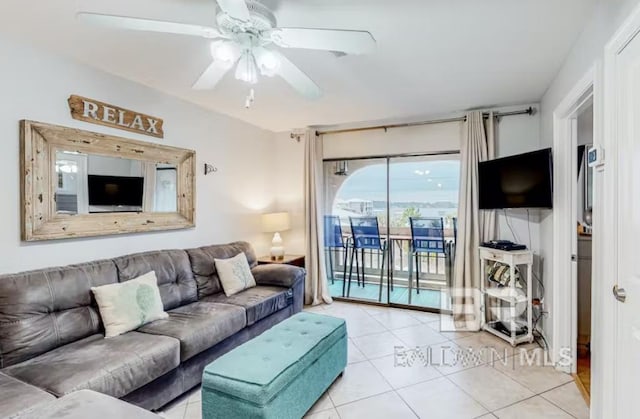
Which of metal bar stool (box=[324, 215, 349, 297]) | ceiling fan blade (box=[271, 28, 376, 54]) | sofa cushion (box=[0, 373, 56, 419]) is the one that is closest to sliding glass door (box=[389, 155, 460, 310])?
metal bar stool (box=[324, 215, 349, 297])

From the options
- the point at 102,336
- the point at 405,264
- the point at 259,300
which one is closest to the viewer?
the point at 102,336

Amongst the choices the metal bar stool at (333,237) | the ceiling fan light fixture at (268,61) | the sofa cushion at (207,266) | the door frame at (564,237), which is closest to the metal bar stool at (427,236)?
the metal bar stool at (333,237)

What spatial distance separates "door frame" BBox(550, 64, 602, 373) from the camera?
261 cm

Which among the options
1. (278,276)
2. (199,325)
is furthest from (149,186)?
(278,276)

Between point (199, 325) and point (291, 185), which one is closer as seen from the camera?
point (199, 325)

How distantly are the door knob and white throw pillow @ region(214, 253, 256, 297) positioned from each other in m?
2.83

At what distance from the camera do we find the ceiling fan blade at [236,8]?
4.37 feet

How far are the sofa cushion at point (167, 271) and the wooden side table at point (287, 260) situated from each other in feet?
3.88

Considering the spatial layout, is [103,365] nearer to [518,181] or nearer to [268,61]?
[268,61]

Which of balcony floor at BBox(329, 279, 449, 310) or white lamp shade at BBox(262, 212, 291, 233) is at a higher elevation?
white lamp shade at BBox(262, 212, 291, 233)

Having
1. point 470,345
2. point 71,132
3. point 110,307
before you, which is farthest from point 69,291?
point 470,345

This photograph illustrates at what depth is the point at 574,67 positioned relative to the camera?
7.54 ft

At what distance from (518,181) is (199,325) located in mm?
2919

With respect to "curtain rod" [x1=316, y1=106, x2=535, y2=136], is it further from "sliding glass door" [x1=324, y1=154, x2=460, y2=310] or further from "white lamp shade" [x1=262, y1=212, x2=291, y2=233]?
"white lamp shade" [x1=262, y1=212, x2=291, y2=233]
